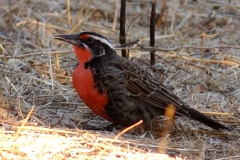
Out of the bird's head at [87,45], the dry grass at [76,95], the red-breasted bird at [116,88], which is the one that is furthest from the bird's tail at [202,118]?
the bird's head at [87,45]

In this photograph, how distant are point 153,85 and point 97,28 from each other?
3302 millimetres

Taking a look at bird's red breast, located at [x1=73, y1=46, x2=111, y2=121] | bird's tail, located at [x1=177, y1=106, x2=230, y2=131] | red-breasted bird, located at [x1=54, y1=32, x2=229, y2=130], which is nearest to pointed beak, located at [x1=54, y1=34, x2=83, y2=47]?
red-breasted bird, located at [x1=54, y1=32, x2=229, y2=130]

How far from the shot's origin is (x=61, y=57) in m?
8.28

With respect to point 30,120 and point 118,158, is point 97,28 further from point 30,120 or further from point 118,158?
point 118,158

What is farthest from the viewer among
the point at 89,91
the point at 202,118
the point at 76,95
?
the point at 76,95

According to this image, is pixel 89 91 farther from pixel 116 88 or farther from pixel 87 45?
pixel 87 45

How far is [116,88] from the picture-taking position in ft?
20.2

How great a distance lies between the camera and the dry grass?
17.3ft

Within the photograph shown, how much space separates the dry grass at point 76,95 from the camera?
527 cm

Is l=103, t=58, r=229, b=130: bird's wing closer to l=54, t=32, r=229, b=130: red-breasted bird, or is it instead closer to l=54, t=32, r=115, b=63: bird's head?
l=54, t=32, r=229, b=130: red-breasted bird

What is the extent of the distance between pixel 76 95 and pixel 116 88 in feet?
3.60

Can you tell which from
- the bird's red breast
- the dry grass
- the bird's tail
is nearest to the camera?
the dry grass

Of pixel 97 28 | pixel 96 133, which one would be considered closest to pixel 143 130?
pixel 96 133

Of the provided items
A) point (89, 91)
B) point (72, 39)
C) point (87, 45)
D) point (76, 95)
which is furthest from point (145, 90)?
point (76, 95)
